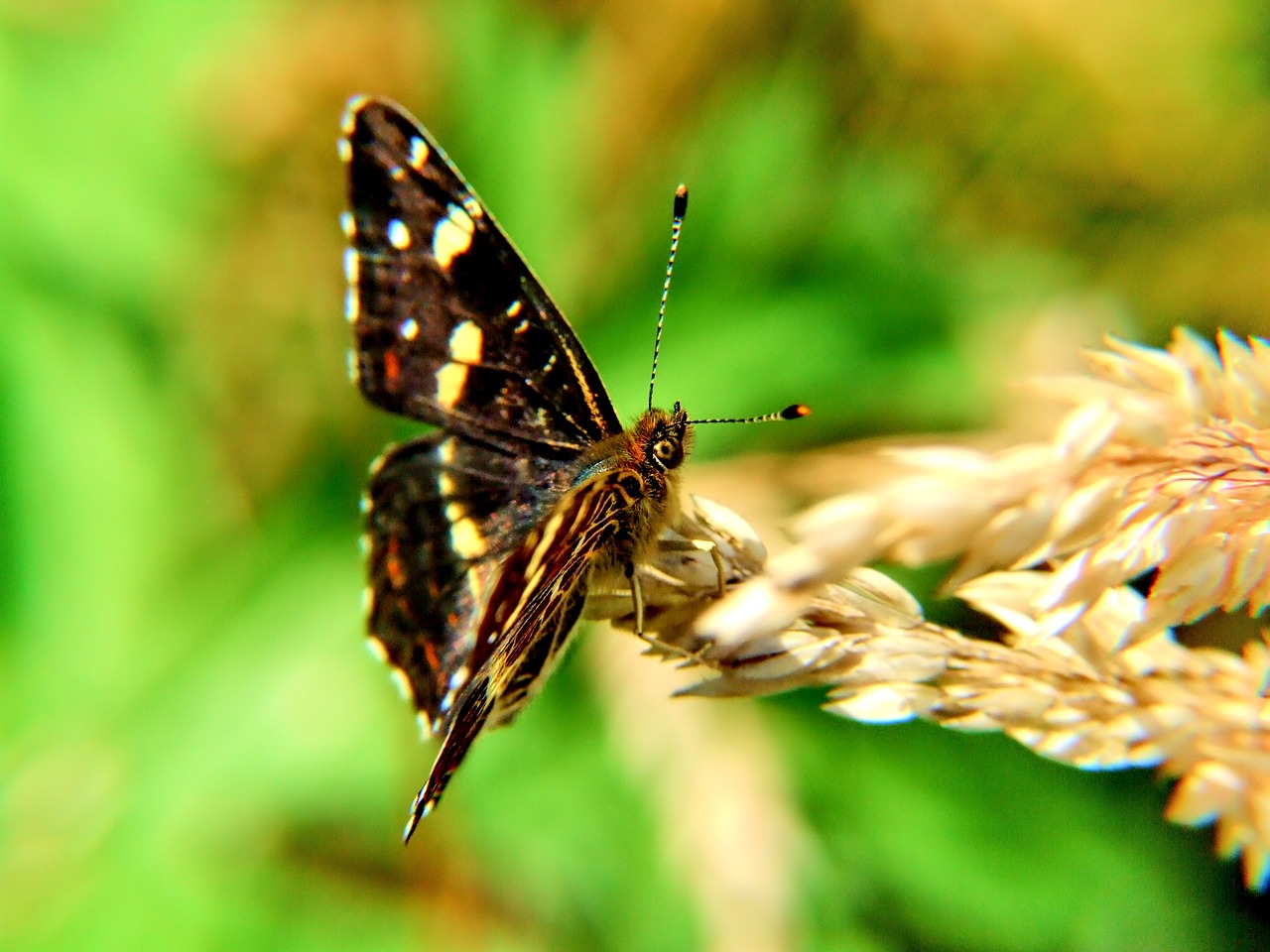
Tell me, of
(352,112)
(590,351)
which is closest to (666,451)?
(352,112)

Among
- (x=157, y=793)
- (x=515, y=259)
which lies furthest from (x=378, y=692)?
(x=515, y=259)

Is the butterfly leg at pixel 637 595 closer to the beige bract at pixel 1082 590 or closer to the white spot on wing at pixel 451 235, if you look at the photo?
the beige bract at pixel 1082 590

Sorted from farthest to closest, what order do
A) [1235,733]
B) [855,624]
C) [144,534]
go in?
[144,534], [855,624], [1235,733]

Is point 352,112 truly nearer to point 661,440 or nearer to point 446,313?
point 446,313

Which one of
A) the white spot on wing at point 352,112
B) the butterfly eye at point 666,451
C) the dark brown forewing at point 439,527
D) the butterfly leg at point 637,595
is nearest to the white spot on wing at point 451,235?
the white spot on wing at point 352,112

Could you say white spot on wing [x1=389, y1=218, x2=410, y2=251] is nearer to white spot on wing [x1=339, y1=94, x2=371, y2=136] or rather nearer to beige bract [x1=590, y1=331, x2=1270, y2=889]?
white spot on wing [x1=339, y1=94, x2=371, y2=136]

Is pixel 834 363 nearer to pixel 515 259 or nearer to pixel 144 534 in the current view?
pixel 515 259
